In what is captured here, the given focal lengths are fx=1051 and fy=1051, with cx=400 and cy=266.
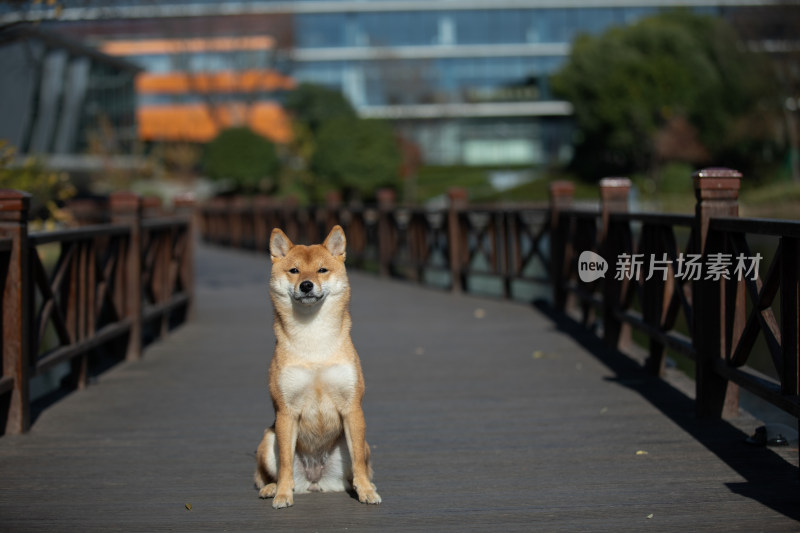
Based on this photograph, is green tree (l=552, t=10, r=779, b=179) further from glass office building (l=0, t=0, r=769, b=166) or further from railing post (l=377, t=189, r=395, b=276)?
railing post (l=377, t=189, r=395, b=276)

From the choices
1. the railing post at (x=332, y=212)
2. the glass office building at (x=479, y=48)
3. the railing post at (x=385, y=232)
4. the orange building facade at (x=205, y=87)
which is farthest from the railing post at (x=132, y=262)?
the glass office building at (x=479, y=48)

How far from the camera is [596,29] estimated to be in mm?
74625

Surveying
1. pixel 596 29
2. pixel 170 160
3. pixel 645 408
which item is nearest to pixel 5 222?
pixel 645 408

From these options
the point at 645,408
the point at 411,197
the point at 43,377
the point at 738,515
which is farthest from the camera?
the point at 411,197

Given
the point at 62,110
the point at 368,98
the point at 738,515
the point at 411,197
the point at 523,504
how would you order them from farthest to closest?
the point at 368,98 → the point at 411,197 → the point at 62,110 → the point at 523,504 → the point at 738,515

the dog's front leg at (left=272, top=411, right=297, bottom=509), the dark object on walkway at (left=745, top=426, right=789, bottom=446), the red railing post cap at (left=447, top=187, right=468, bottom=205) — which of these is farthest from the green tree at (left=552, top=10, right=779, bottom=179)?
the dog's front leg at (left=272, top=411, right=297, bottom=509)

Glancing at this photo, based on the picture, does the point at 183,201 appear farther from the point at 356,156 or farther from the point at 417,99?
the point at 417,99

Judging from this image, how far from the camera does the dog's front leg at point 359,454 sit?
14.8 ft

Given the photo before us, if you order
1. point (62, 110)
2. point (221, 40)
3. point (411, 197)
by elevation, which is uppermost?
point (221, 40)

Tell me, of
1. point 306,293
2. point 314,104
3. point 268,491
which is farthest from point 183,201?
point 314,104

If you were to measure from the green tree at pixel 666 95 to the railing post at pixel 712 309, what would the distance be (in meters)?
45.7

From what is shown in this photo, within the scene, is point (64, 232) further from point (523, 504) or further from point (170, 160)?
point (170, 160)

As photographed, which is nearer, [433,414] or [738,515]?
[738,515]

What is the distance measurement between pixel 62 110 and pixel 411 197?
1792cm
